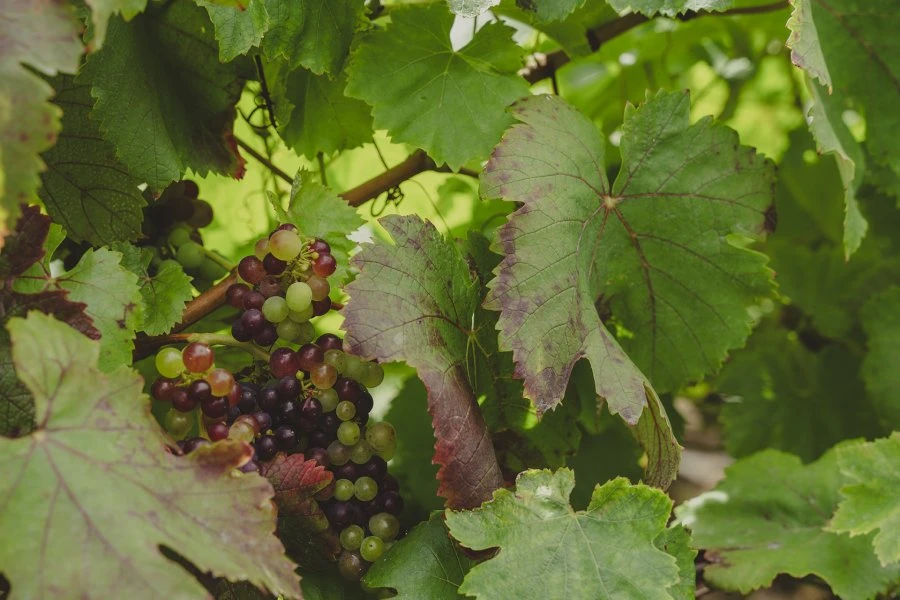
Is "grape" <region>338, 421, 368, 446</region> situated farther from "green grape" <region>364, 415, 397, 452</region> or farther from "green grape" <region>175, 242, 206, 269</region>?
"green grape" <region>175, 242, 206, 269</region>

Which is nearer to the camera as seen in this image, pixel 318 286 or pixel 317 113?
pixel 318 286

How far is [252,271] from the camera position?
2.47ft

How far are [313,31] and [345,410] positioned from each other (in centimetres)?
35

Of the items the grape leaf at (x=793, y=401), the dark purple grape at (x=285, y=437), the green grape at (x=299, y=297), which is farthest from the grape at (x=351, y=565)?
the grape leaf at (x=793, y=401)

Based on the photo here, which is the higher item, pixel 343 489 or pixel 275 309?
pixel 275 309

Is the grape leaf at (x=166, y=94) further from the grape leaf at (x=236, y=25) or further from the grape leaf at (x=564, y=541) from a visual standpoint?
the grape leaf at (x=564, y=541)

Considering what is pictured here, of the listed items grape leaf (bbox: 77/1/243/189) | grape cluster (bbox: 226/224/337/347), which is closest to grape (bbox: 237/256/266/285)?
grape cluster (bbox: 226/224/337/347)

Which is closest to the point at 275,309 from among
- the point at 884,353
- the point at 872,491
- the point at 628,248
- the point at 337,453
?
the point at 337,453

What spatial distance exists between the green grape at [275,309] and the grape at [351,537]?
0.50ft

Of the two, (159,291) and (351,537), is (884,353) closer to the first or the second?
(351,537)

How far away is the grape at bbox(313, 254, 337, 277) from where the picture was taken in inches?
29.0

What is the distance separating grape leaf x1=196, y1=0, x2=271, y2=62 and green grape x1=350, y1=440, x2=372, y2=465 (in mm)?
330

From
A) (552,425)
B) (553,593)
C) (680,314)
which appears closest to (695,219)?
(680,314)

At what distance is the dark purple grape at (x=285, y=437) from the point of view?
28.1 inches
